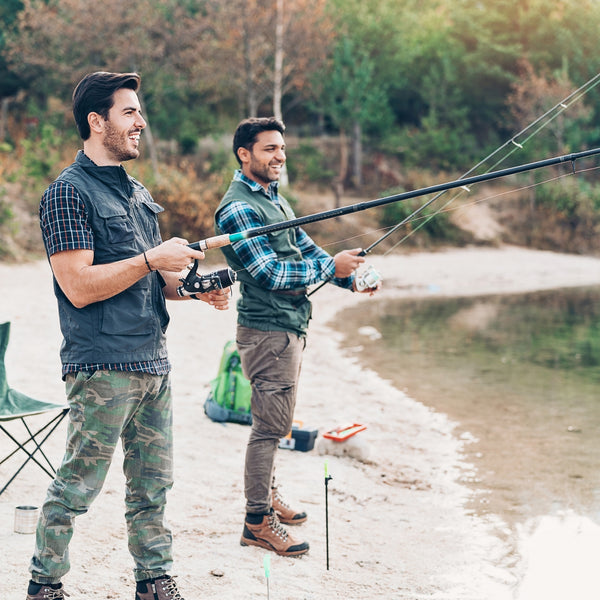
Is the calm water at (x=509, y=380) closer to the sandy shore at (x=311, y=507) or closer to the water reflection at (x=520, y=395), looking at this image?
the water reflection at (x=520, y=395)

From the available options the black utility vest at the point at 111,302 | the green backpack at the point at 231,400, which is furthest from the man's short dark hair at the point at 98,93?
the green backpack at the point at 231,400

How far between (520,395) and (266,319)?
5.04m

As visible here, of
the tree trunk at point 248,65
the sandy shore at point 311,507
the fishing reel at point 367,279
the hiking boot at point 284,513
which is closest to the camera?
the sandy shore at point 311,507

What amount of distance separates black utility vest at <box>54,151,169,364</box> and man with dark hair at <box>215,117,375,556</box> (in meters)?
0.90

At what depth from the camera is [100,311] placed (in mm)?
2490

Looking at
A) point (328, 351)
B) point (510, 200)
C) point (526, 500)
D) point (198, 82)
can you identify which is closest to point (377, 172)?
point (510, 200)

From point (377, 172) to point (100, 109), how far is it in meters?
23.6

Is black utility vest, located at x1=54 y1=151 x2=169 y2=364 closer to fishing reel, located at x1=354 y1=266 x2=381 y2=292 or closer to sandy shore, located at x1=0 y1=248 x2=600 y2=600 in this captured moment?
sandy shore, located at x1=0 y1=248 x2=600 y2=600

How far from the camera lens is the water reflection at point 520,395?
4.42 metres

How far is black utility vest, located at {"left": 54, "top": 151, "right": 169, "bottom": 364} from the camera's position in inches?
98.0

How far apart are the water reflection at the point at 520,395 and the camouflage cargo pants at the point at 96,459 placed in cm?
195

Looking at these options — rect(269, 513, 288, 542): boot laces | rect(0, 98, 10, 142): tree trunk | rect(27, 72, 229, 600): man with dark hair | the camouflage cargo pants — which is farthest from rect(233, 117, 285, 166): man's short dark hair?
rect(0, 98, 10, 142): tree trunk

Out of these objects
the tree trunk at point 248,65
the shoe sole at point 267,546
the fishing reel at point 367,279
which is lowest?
the shoe sole at point 267,546

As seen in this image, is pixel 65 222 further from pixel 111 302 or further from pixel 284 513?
pixel 284 513
